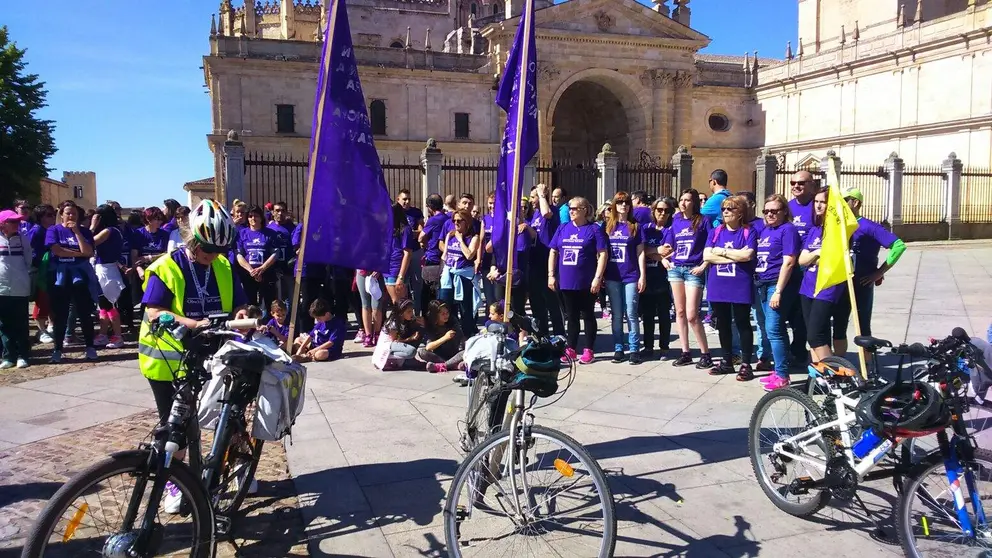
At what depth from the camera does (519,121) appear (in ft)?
16.9

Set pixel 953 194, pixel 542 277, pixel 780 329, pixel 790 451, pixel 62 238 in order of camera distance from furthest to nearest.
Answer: pixel 953 194
pixel 542 277
pixel 62 238
pixel 780 329
pixel 790 451

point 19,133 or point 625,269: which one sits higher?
point 19,133

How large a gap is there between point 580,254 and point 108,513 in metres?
5.83

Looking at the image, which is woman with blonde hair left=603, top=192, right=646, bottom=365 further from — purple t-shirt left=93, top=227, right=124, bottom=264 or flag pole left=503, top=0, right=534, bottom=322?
purple t-shirt left=93, top=227, right=124, bottom=264

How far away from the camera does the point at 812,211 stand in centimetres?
706

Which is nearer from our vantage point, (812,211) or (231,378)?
(231,378)

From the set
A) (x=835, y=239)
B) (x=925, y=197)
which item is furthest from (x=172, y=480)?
(x=925, y=197)

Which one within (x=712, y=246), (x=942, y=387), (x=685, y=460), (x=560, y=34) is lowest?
(x=685, y=460)

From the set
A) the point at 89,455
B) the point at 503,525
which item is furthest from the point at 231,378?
the point at 89,455

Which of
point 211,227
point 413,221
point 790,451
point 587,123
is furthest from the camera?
point 587,123

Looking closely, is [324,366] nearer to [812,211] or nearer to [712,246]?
[712,246]

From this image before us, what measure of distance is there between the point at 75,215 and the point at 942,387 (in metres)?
9.35

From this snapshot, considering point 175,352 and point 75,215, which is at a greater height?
point 75,215

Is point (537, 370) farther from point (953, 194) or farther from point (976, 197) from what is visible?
point (976, 197)
